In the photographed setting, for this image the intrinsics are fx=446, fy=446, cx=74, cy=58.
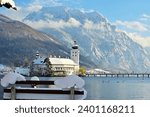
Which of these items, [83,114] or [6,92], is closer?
[83,114]

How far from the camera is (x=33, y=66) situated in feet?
613

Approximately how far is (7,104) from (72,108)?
3.67 feet

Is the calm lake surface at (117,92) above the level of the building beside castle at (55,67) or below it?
below

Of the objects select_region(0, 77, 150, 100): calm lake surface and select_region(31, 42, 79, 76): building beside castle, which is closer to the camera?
select_region(0, 77, 150, 100): calm lake surface

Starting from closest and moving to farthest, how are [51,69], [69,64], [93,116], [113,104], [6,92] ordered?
[93,116] < [113,104] < [6,92] < [51,69] < [69,64]

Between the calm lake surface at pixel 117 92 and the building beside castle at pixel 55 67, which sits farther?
the building beside castle at pixel 55 67

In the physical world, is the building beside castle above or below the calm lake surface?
above

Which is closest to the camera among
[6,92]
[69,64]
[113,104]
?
[113,104]

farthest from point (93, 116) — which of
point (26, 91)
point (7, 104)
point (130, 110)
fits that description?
point (26, 91)

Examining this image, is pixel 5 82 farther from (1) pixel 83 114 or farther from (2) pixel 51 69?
(2) pixel 51 69

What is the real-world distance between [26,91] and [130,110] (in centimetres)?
331

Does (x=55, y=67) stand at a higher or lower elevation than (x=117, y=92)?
higher

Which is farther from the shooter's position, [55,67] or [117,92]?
[55,67]

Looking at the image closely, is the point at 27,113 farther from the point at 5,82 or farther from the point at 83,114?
the point at 5,82
